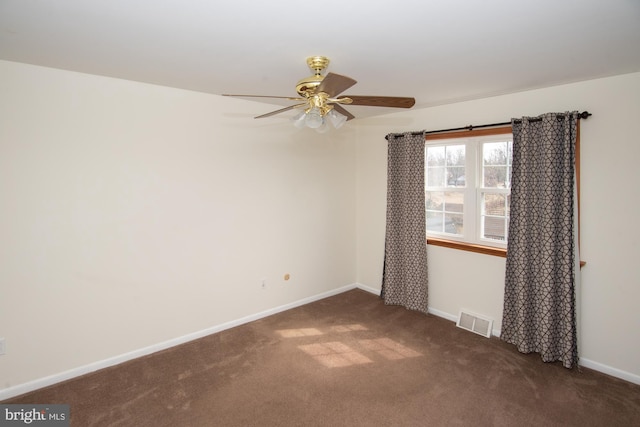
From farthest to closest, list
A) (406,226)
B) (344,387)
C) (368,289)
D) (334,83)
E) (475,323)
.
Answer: (368,289)
(406,226)
(475,323)
(344,387)
(334,83)

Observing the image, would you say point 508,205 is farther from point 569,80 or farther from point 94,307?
point 94,307

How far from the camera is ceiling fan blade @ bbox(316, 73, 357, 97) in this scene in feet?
5.36

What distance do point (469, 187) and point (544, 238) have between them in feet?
2.94

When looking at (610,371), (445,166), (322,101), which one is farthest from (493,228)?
→ (322,101)

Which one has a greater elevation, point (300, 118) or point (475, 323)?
point (300, 118)

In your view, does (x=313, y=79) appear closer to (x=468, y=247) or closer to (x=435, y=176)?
(x=435, y=176)

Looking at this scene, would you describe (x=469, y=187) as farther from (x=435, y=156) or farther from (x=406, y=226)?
(x=406, y=226)

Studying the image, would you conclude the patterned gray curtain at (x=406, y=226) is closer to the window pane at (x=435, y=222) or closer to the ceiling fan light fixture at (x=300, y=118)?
the window pane at (x=435, y=222)

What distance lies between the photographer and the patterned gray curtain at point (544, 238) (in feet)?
9.01

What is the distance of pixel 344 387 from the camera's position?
2.55 meters

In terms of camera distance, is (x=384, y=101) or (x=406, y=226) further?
(x=406, y=226)

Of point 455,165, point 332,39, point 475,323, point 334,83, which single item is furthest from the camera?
point 455,165

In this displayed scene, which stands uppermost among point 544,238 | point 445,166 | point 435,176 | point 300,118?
point 300,118

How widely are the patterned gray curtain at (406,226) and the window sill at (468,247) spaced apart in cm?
13
